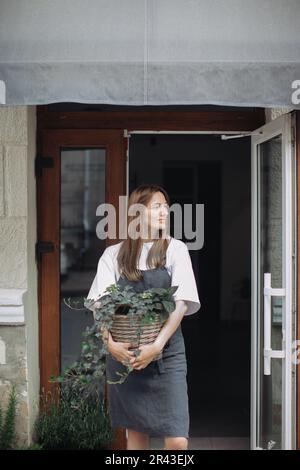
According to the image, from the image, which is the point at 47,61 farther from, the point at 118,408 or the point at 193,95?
the point at 118,408

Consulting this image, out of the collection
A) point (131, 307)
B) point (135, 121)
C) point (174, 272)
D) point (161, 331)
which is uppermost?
point (135, 121)

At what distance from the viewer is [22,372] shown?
4.17 meters

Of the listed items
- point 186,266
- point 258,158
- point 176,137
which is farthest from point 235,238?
point 186,266

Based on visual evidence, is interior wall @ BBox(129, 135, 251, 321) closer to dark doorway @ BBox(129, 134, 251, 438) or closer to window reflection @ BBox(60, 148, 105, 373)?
dark doorway @ BBox(129, 134, 251, 438)

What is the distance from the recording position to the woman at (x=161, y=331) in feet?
11.9

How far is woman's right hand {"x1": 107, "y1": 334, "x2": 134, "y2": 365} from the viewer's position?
3.45 metres

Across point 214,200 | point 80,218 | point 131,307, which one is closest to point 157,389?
point 131,307

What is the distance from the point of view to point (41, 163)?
461 cm

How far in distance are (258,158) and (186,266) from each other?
1161 mm

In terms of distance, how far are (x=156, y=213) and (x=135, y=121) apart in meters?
1.17

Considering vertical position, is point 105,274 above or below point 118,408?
above

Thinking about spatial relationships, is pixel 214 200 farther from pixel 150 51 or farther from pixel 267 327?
pixel 150 51

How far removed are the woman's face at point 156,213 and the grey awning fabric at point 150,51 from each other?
1.66ft

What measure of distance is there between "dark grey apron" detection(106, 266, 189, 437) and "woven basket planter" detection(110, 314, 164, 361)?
19 centimetres
